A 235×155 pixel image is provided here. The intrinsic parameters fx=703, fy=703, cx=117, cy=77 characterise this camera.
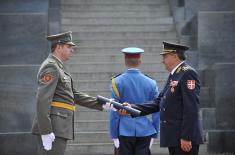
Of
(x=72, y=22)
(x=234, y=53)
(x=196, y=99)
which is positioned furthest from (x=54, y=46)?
(x=72, y=22)

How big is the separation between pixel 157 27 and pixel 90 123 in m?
3.83

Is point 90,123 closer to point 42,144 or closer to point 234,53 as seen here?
point 234,53

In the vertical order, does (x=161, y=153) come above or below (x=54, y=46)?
below

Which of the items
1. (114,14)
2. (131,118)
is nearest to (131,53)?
(131,118)

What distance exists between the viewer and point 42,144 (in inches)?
299

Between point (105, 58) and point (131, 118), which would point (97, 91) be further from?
point (131, 118)

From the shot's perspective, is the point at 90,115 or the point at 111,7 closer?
the point at 90,115

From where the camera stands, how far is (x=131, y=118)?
889cm

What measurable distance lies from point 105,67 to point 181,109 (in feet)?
21.1

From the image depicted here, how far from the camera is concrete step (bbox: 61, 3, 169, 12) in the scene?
16078mm

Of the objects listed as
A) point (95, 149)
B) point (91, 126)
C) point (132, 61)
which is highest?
point (132, 61)

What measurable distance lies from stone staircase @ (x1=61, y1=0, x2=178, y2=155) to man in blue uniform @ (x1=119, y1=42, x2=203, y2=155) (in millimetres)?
4034

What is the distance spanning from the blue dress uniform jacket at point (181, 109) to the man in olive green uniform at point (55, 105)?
1054 mm

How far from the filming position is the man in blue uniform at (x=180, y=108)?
751 centimetres
